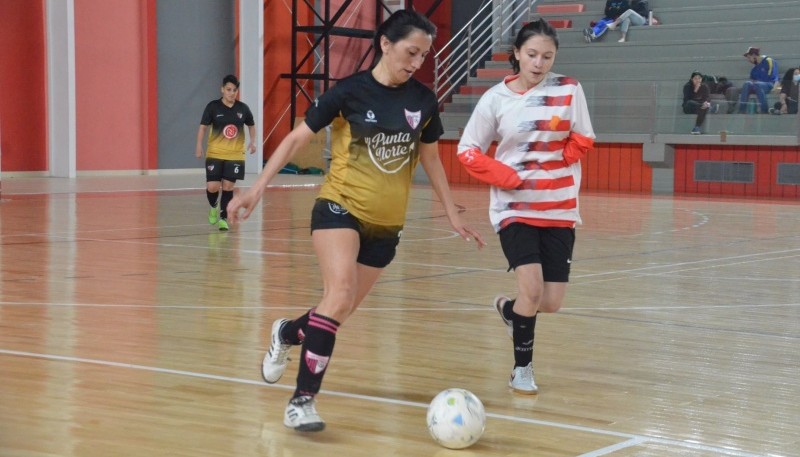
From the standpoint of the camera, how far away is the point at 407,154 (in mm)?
4828

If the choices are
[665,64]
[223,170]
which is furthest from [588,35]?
[223,170]

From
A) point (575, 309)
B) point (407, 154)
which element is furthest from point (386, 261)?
point (575, 309)

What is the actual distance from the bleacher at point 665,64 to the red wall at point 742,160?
0.74ft

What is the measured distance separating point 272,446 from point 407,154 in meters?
1.34

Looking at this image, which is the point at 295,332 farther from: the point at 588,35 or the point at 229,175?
the point at 588,35

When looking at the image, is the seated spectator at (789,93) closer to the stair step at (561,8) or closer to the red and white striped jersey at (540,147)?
the stair step at (561,8)

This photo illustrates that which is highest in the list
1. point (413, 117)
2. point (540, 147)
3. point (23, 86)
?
point (23, 86)

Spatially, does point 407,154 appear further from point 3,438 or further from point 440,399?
point 3,438

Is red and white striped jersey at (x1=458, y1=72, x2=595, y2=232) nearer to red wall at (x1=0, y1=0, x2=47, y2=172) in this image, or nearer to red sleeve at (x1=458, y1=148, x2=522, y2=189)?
red sleeve at (x1=458, y1=148, x2=522, y2=189)

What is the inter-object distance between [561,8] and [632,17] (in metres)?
2.42

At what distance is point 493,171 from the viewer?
5.26 m

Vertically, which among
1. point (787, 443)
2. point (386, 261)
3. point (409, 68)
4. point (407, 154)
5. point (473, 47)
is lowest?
point (787, 443)

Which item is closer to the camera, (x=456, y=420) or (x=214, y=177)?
(x=456, y=420)

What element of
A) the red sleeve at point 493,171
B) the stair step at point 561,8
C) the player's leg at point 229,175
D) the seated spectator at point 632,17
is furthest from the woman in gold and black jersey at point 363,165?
the stair step at point 561,8
